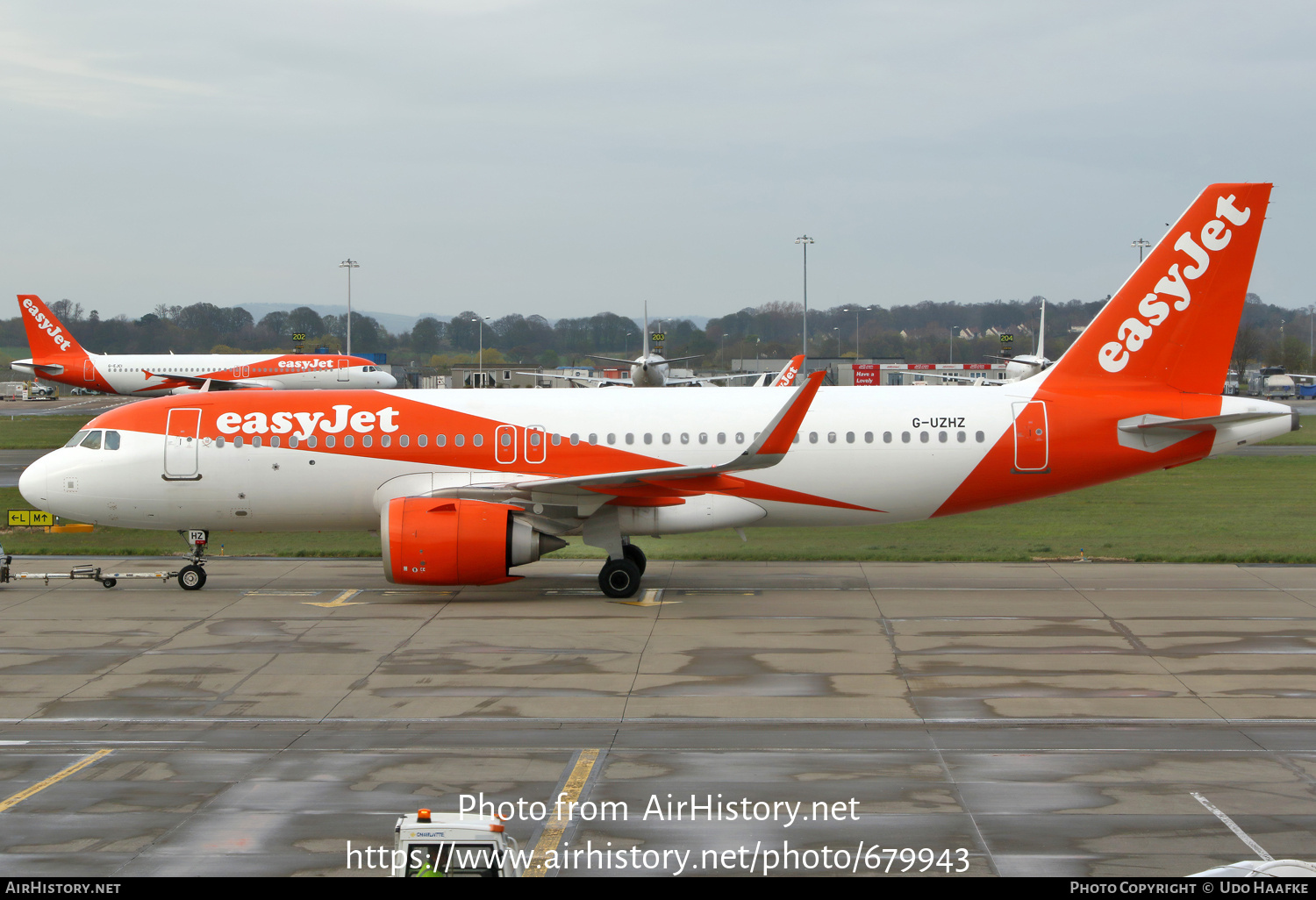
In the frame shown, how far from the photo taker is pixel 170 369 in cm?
7506

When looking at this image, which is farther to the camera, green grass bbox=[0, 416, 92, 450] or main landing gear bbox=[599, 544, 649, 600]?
green grass bbox=[0, 416, 92, 450]

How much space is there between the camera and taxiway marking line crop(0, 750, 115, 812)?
10.5 m

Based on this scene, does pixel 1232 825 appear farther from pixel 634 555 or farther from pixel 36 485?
pixel 36 485

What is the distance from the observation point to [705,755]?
38.8 ft

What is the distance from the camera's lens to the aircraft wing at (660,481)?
19.5 metres

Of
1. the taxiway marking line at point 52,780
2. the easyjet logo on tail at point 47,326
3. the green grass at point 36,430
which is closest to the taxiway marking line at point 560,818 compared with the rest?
the taxiway marking line at point 52,780

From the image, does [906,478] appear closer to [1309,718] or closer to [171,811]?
[1309,718]

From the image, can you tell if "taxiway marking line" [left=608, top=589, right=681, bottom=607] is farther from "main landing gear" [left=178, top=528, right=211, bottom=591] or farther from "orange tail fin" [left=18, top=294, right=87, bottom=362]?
"orange tail fin" [left=18, top=294, right=87, bottom=362]

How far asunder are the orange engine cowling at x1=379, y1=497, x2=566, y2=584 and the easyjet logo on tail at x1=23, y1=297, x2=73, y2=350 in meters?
63.6

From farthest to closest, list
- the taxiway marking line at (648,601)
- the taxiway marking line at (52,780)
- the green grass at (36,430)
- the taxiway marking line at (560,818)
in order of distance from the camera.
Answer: the green grass at (36,430)
the taxiway marking line at (648,601)
the taxiway marking line at (52,780)
the taxiway marking line at (560,818)

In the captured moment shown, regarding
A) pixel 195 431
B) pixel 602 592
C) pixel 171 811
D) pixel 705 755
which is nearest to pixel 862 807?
pixel 705 755

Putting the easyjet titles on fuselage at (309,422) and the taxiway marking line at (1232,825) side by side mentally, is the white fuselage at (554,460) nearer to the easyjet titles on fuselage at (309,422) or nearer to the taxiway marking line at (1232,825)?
the easyjet titles on fuselage at (309,422)

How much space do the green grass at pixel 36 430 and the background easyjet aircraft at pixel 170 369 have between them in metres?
3.41

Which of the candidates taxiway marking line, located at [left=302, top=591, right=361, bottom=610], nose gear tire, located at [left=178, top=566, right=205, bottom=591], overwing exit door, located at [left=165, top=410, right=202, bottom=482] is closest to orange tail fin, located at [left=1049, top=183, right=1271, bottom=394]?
taxiway marking line, located at [left=302, top=591, right=361, bottom=610]
